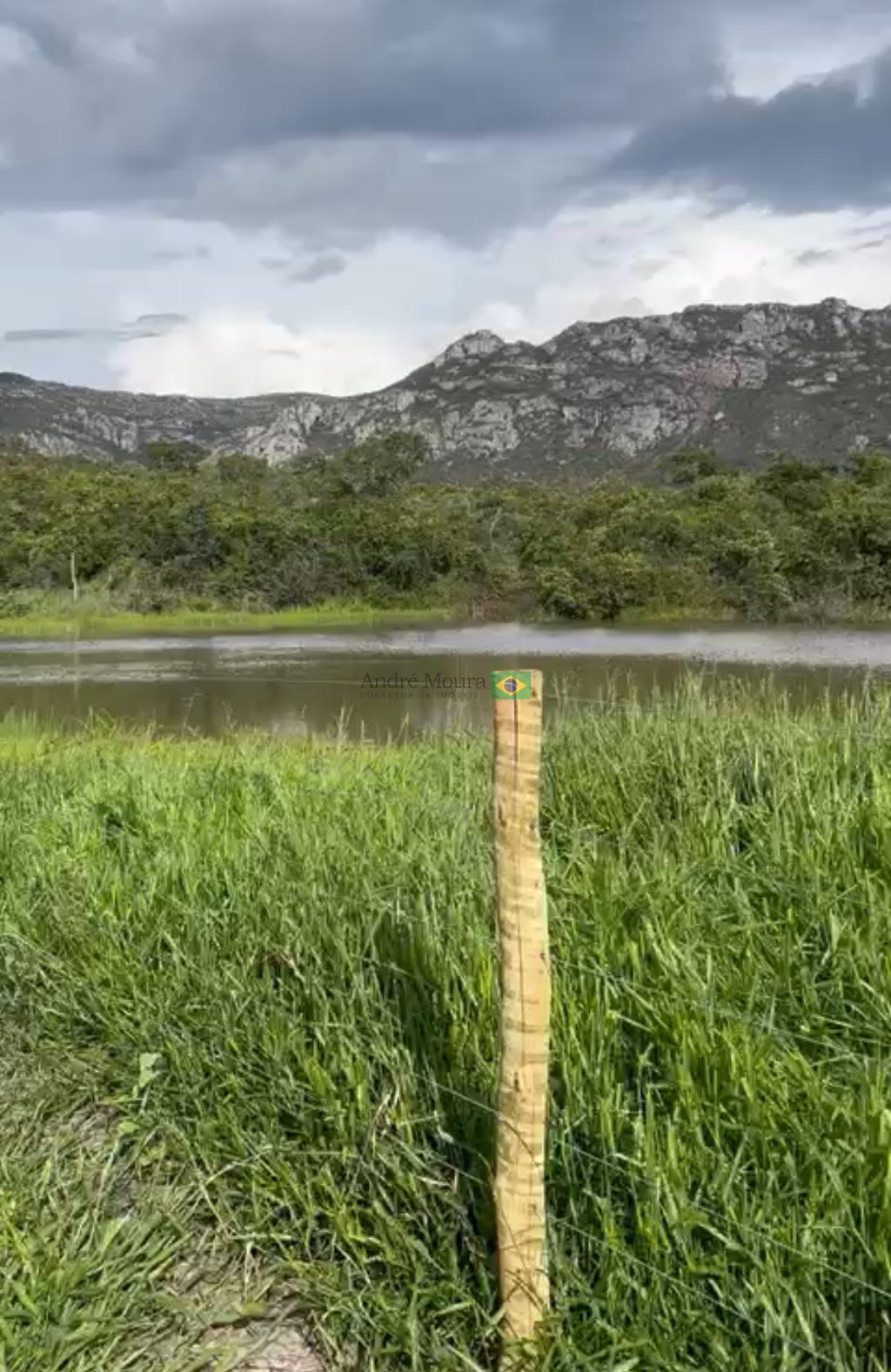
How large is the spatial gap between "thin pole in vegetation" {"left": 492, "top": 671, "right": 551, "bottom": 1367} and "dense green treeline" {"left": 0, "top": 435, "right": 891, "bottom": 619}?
3635cm

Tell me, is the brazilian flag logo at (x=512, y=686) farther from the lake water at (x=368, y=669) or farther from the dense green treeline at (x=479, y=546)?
the dense green treeline at (x=479, y=546)

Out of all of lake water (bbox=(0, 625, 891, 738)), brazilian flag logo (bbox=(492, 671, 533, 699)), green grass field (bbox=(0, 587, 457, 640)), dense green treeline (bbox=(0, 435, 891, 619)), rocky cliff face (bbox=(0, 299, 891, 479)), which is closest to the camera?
brazilian flag logo (bbox=(492, 671, 533, 699))

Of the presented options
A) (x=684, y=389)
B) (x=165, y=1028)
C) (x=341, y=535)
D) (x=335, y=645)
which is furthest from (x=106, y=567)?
(x=684, y=389)

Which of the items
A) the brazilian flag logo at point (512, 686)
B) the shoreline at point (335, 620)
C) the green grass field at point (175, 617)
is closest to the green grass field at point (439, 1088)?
the brazilian flag logo at point (512, 686)

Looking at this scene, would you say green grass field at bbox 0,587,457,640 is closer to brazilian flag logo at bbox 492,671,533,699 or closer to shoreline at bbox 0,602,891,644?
shoreline at bbox 0,602,891,644

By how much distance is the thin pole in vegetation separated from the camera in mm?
2018

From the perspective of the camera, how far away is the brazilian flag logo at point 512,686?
1997 millimetres

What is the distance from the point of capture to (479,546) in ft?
144

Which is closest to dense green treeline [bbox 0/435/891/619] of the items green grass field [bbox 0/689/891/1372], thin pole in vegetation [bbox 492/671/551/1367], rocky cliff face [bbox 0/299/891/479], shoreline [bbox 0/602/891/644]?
shoreline [bbox 0/602/891/644]

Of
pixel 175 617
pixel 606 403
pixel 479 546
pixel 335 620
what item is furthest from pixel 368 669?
pixel 606 403

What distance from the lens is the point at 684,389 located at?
113 metres

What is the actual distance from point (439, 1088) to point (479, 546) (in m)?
41.6

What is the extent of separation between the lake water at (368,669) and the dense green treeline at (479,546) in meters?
4.94

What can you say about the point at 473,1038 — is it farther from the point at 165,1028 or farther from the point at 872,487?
the point at 872,487
